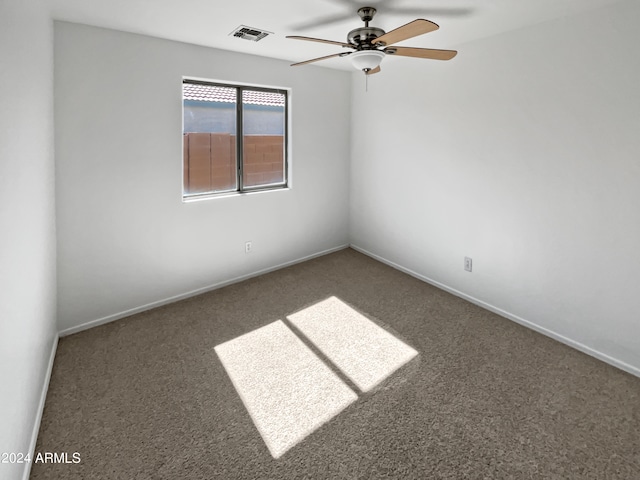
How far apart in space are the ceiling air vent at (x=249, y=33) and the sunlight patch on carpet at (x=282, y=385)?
7.83ft

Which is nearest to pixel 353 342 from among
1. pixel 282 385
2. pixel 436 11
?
pixel 282 385

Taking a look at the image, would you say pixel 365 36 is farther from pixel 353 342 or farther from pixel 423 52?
pixel 353 342

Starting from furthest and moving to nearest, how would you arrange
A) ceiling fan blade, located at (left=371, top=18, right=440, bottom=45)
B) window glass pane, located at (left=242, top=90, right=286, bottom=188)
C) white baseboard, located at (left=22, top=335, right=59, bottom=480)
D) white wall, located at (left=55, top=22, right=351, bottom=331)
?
window glass pane, located at (left=242, top=90, right=286, bottom=188), white wall, located at (left=55, top=22, right=351, bottom=331), ceiling fan blade, located at (left=371, top=18, right=440, bottom=45), white baseboard, located at (left=22, top=335, right=59, bottom=480)

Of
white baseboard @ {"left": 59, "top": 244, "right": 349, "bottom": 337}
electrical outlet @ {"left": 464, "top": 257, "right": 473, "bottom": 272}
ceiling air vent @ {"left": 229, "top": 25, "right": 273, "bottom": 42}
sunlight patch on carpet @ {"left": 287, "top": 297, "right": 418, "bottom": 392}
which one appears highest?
ceiling air vent @ {"left": 229, "top": 25, "right": 273, "bottom": 42}

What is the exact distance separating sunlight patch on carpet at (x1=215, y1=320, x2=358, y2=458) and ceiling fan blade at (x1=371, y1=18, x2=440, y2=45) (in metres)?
2.08

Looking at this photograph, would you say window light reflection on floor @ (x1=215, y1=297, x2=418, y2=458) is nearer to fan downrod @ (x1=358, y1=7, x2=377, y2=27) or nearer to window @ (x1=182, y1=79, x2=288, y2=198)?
window @ (x1=182, y1=79, x2=288, y2=198)

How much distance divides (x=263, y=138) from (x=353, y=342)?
243cm

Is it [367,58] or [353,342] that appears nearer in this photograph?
[367,58]

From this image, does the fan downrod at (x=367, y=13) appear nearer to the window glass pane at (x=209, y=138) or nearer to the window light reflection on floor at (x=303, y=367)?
the window glass pane at (x=209, y=138)

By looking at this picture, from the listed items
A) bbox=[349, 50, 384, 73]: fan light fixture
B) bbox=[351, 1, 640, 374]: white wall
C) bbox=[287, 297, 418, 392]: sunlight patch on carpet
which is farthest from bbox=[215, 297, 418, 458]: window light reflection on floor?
bbox=[349, 50, 384, 73]: fan light fixture

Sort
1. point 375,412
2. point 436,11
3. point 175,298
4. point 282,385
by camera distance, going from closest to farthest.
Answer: point 375,412, point 282,385, point 436,11, point 175,298

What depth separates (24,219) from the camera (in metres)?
1.63

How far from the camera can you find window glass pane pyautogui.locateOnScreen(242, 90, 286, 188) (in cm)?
373

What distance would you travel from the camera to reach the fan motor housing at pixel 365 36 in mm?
2203
